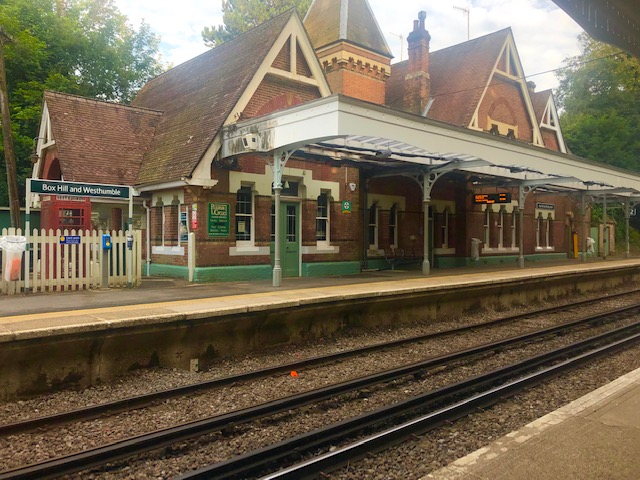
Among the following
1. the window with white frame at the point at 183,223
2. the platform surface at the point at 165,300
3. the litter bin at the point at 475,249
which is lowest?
the platform surface at the point at 165,300

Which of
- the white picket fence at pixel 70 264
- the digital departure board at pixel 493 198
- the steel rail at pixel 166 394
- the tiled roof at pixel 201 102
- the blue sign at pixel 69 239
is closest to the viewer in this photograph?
the steel rail at pixel 166 394

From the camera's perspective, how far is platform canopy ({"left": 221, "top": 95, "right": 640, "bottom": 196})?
11031 mm

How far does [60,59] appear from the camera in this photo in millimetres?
27328

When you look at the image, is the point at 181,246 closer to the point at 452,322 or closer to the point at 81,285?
the point at 81,285

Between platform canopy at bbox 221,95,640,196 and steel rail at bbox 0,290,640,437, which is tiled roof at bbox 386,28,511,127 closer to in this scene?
platform canopy at bbox 221,95,640,196

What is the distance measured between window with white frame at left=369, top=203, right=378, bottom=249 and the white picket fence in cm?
967

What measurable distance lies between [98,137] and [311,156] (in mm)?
7575

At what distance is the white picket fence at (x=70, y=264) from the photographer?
432 inches

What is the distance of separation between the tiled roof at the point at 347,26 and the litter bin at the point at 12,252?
1488 centimetres

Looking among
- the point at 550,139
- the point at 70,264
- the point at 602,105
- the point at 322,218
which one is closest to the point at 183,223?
the point at 70,264

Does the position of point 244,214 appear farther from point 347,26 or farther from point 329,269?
point 347,26

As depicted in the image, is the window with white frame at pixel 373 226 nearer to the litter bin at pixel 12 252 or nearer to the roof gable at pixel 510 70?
the roof gable at pixel 510 70

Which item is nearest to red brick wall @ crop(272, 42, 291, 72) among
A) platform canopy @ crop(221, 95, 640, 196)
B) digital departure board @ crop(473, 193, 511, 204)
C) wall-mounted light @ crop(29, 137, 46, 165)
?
platform canopy @ crop(221, 95, 640, 196)

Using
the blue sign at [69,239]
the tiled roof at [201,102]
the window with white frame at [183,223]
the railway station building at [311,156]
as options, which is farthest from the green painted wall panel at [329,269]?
the blue sign at [69,239]
